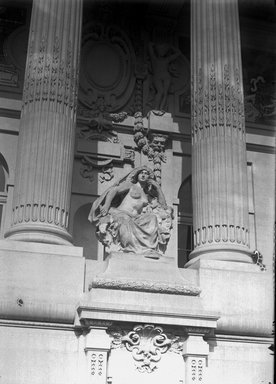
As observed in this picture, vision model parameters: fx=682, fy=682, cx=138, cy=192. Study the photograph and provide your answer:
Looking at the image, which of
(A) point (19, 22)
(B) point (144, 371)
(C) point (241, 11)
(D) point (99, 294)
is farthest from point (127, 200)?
(C) point (241, 11)

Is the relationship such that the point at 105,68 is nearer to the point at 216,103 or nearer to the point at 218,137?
the point at 216,103

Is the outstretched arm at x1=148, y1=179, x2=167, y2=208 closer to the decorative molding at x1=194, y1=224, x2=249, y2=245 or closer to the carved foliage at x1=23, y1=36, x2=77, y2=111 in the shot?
the decorative molding at x1=194, y1=224, x2=249, y2=245

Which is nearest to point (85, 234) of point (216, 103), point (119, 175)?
point (119, 175)

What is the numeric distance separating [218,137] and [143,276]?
498 cm

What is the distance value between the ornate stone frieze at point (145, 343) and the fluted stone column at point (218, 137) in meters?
2.85

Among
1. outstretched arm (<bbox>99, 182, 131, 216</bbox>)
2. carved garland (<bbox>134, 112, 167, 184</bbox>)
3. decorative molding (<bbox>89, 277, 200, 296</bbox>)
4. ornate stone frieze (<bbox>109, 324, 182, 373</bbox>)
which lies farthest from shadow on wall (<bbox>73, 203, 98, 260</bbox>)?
ornate stone frieze (<bbox>109, 324, 182, 373</bbox>)

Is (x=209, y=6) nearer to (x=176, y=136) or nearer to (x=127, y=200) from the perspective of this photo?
(x=176, y=136)

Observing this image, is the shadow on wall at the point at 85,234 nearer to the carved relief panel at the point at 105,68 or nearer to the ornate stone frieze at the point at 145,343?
the carved relief panel at the point at 105,68

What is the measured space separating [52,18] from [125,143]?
626cm

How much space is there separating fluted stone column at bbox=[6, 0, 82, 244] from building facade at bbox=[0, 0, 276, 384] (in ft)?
0.12

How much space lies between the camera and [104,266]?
1762 cm

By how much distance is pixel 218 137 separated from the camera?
783 inches

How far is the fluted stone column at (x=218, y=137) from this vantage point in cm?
1877

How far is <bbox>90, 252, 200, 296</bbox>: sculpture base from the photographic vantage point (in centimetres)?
1684
